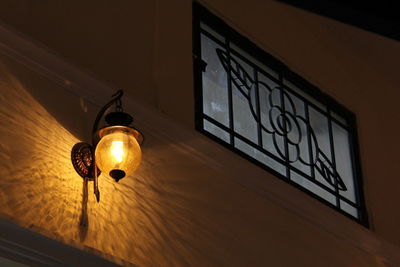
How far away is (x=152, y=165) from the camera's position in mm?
4020

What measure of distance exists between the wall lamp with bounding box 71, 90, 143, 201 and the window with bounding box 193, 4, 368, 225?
0.97 metres

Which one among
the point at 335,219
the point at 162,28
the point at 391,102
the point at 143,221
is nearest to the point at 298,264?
the point at 335,219

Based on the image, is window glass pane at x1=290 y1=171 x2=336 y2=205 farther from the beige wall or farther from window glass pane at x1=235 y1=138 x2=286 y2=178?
the beige wall

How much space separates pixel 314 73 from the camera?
18.9 feet

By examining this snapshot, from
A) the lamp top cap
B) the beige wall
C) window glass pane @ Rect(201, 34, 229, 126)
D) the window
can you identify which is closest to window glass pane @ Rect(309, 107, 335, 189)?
the window

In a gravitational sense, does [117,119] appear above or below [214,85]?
below

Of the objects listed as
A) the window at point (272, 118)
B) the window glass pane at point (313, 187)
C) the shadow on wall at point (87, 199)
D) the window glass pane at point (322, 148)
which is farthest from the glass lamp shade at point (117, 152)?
the window glass pane at point (322, 148)

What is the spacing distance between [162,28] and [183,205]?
3.45 feet

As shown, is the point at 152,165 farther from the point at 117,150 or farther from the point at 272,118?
the point at 272,118

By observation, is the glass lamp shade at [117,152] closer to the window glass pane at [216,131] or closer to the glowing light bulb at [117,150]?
the glowing light bulb at [117,150]

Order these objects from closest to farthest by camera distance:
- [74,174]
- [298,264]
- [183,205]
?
1. [74,174]
2. [183,205]
3. [298,264]

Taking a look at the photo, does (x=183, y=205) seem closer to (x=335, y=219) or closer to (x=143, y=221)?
(x=143, y=221)

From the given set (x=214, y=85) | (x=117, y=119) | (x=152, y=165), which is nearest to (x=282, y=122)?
(x=214, y=85)

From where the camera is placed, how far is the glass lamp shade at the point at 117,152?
3.45 metres
